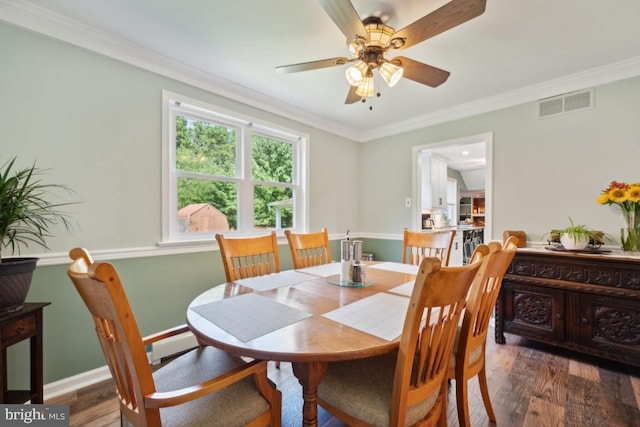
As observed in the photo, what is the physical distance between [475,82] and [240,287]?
9.13 ft

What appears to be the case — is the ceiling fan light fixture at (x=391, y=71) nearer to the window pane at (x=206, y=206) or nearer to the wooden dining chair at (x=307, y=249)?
the wooden dining chair at (x=307, y=249)

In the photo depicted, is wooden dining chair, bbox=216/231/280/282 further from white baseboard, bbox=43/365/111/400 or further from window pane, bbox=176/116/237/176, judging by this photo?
white baseboard, bbox=43/365/111/400

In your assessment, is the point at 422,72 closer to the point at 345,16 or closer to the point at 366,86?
the point at 366,86

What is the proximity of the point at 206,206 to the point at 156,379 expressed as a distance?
1785 millimetres

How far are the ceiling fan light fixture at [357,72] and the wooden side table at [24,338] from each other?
2234mm

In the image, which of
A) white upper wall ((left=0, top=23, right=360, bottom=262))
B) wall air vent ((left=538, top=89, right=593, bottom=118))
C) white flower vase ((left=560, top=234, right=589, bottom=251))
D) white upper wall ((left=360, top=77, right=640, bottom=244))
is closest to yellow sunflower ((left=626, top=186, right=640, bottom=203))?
white upper wall ((left=360, top=77, right=640, bottom=244))

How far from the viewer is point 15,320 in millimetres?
1388

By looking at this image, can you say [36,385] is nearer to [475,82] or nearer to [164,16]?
[164,16]

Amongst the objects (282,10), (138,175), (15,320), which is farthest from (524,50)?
(15,320)

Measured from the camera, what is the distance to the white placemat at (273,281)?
1.64 m

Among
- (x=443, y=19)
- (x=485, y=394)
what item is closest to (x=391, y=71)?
(x=443, y=19)

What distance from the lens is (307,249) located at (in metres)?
2.37

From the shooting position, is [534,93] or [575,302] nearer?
[575,302]

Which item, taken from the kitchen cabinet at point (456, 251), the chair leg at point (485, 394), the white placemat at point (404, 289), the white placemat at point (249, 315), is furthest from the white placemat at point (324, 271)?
the kitchen cabinet at point (456, 251)
